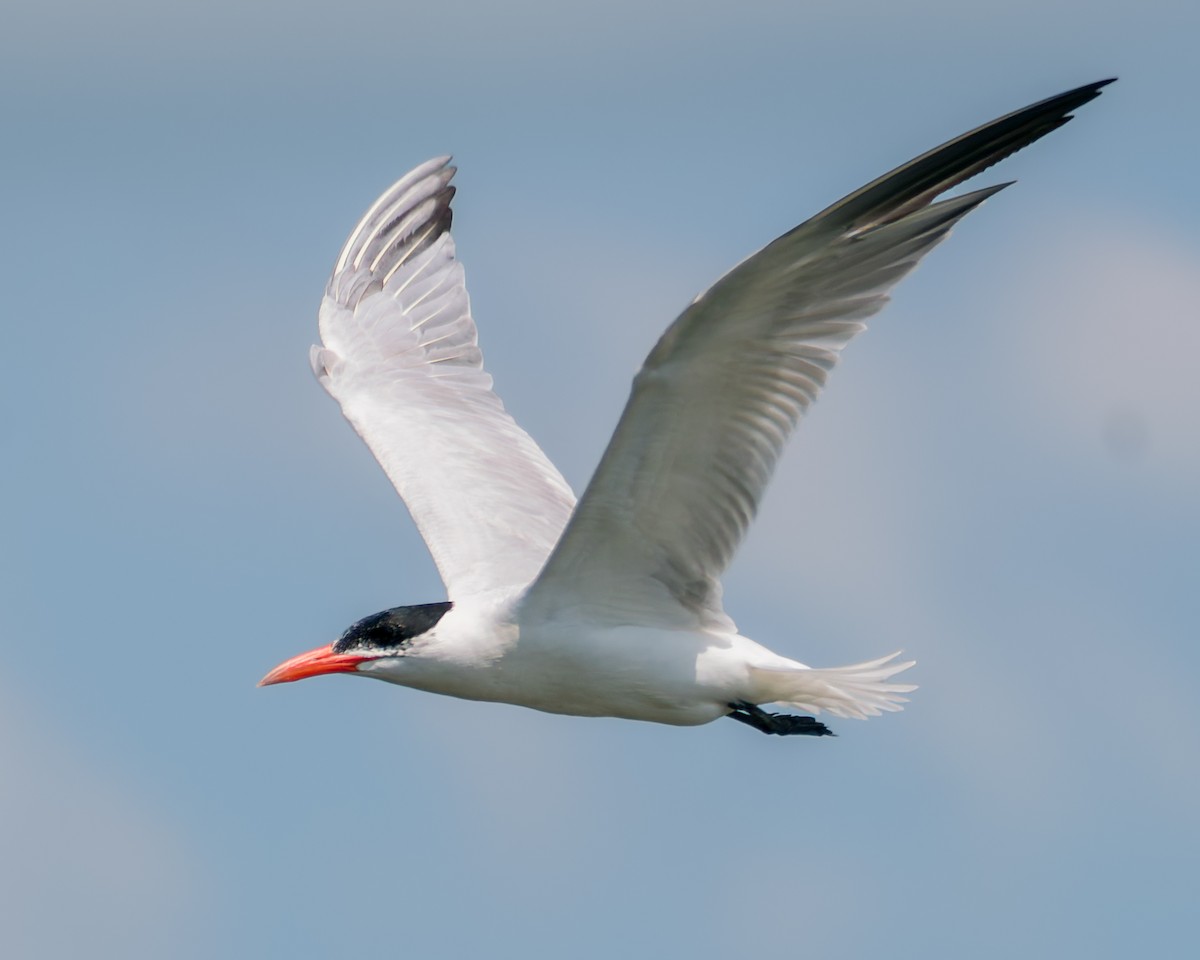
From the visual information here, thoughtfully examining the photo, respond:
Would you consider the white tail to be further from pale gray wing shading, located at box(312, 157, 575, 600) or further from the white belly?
pale gray wing shading, located at box(312, 157, 575, 600)

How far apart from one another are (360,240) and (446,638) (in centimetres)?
444

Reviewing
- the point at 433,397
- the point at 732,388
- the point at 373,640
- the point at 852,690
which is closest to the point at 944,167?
the point at 732,388

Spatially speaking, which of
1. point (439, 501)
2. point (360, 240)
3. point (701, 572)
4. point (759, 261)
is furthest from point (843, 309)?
point (360, 240)

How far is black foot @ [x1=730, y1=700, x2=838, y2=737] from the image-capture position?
977 cm

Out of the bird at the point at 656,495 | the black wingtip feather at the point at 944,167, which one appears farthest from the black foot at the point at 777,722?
the black wingtip feather at the point at 944,167

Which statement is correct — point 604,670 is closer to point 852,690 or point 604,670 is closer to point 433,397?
point 852,690

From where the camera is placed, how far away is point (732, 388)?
8664mm

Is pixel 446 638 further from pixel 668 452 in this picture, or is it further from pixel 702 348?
pixel 702 348

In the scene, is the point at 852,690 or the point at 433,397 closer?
the point at 852,690

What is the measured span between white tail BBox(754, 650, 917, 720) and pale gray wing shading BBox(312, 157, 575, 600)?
1.56m

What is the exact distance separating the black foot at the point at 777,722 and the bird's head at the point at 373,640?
150cm

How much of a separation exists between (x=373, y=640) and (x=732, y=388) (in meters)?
2.35

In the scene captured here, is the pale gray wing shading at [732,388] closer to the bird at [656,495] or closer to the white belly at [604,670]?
the bird at [656,495]

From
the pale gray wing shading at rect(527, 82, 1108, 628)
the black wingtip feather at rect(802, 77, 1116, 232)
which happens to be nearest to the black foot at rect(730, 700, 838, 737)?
the pale gray wing shading at rect(527, 82, 1108, 628)
